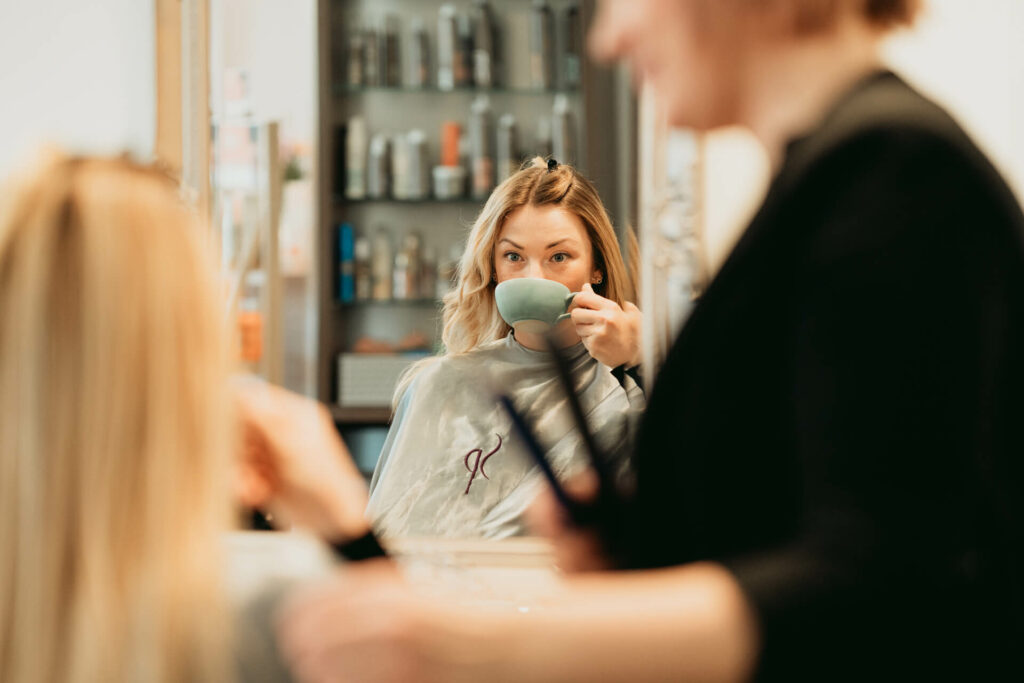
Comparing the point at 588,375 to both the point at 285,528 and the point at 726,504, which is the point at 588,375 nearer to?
the point at 285,528

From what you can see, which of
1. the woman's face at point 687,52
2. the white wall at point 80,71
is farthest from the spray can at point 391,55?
the woman's face at point 687,52

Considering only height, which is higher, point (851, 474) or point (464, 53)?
point (464, 53)

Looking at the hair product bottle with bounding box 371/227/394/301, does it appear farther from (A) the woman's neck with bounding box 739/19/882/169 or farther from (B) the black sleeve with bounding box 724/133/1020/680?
(B) the black sleeve with bounding box 724/133/1020/680

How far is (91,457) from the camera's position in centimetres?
52

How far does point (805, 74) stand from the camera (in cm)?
44

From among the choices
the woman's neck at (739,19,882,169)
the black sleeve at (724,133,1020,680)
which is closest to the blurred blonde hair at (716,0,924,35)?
the woman's neck at (739,19,882,169)

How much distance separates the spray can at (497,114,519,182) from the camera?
127 centimetres

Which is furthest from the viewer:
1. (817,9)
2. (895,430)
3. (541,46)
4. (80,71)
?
(541,46)

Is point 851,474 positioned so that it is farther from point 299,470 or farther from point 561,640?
point 299,470

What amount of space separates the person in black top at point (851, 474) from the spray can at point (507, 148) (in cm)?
86

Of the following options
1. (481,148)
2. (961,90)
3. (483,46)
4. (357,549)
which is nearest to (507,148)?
(481,148)

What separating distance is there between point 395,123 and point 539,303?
99 cm

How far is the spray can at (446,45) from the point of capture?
1847mm

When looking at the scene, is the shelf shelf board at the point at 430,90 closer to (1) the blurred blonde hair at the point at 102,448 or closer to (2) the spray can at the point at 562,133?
(2) the spray can at the point at 562,133
